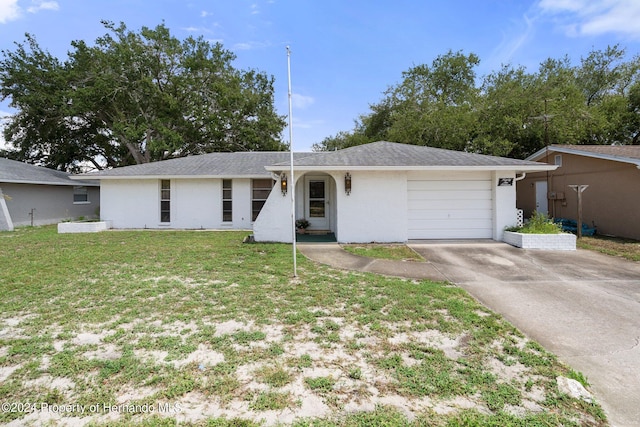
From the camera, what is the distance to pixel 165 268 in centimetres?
646

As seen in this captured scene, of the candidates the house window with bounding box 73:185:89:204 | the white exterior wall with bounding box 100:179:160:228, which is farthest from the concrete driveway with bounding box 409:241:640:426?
the house window with bounding box 73:185:89:204

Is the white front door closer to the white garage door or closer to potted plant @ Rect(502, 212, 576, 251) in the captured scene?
potted plant @ Rect(502, 212, 576, 251)

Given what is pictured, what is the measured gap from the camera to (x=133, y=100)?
22344mm

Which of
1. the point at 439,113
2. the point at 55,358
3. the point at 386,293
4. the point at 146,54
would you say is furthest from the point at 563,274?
the point at 146,54

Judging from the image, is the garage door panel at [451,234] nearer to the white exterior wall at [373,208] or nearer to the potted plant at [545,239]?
the white exterior wall at [373,208]

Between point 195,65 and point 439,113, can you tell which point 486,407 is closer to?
point 439,113

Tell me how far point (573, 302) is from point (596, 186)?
10.4 m

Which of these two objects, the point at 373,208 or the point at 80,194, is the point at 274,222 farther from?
the point at 80,194

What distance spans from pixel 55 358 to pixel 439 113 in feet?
71.5

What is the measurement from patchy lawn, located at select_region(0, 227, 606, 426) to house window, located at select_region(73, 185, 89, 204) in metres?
15.2

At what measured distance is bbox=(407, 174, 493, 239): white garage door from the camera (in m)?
9.84

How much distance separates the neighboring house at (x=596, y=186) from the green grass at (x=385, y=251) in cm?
570

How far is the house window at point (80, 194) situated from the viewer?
1780 cm

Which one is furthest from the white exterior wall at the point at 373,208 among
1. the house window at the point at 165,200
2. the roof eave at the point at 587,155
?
the house window at the point at 165,200
